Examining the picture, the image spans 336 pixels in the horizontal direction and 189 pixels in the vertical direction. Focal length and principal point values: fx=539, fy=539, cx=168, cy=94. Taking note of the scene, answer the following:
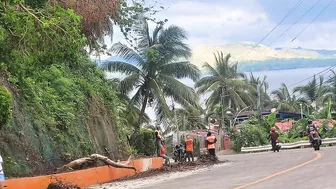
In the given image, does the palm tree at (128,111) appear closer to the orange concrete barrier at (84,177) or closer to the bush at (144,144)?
the bush at (144,144)

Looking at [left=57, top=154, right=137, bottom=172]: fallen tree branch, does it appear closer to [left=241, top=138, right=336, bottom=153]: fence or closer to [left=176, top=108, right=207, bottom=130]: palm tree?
[left=241, top=138, right=336, bottom=153]: fence

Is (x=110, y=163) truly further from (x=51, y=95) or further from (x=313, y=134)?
(x=313, y=134)

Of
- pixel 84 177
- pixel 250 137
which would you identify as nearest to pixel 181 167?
pixel 84 177

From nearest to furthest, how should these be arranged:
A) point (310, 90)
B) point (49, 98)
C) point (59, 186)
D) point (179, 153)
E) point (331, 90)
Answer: point (59, 186) → point (49, 98) → point (179, 153) → point (331, 90) → point (310, 90)

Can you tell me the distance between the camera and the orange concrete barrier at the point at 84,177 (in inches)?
528

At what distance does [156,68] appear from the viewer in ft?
121

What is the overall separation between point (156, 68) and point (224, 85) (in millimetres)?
26014

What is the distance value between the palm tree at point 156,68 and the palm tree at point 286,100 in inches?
1489


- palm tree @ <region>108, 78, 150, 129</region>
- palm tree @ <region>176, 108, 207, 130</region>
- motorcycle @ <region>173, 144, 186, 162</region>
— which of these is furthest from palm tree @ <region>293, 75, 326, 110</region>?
motorcycle @ <region>173, 144, 186, 162</region>

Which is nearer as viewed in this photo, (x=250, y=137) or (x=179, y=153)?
(x=179, y=153)

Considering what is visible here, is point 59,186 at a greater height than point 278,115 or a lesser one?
lesser

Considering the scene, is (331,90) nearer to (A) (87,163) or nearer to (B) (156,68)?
(B) (156,68)

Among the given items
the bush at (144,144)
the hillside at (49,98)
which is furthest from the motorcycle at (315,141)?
the hillside at (49,98)

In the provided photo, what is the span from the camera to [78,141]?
64.8 ft
